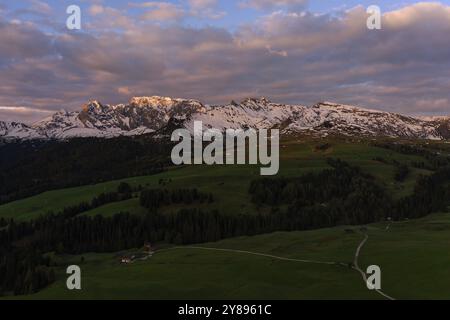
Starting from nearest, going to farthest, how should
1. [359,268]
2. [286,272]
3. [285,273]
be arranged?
[359,268] < [285,273] < [286,272]

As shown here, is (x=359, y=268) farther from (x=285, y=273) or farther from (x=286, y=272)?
(x=285, y=273)

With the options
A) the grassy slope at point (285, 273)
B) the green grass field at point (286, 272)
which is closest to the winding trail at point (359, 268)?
the green grass field at point (286, 272)

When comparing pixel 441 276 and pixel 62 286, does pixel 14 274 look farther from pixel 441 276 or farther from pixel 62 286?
pixel 441 276

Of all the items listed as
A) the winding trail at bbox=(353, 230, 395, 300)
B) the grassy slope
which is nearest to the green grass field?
the grassy slope

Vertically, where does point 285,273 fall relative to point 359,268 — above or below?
below

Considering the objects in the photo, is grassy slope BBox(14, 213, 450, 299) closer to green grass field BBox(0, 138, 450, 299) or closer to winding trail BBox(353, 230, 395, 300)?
green grass field BBox(0, 138, 450, 299)

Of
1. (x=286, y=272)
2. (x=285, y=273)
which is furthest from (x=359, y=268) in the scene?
(x=285, y=273)

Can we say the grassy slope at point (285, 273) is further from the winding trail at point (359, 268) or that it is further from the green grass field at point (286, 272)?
the winding trail at point (359, 268)

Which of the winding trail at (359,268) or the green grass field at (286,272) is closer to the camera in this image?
the winding trail at (359,268)

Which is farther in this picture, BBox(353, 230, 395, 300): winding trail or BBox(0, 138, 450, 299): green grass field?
BBox(0, 138, 450, 299): green grass field

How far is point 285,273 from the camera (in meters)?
127

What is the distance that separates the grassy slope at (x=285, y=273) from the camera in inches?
4301

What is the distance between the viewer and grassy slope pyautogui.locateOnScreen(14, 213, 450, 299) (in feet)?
358
